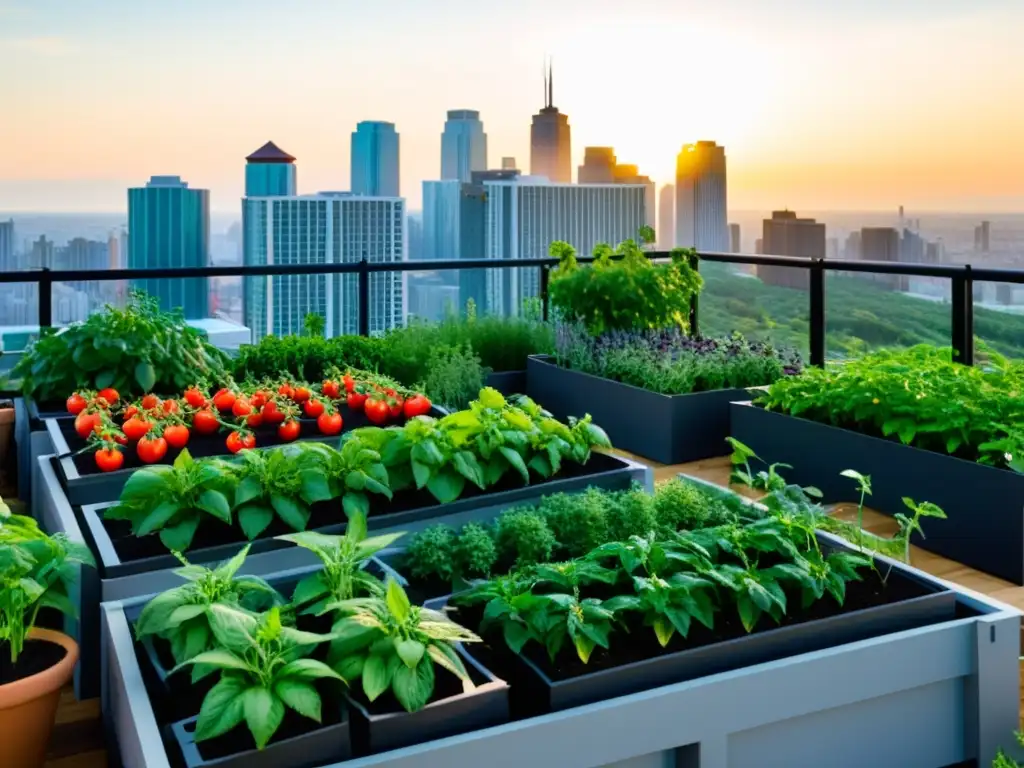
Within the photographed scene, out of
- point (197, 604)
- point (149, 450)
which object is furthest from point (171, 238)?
point (197, 604)

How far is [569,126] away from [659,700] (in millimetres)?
11670

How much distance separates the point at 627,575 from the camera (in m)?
2.32

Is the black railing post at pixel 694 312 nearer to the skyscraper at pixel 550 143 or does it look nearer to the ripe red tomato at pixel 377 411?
the ripe red tomato at pixel 377 411

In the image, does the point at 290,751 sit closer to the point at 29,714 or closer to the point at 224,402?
the point at 29,714

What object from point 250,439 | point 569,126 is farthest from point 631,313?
point 569,126

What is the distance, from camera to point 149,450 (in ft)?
11.5

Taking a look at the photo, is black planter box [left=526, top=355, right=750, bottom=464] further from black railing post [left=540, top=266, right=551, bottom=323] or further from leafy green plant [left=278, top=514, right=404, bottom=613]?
leafy green plant [left=278, top=514, right=404, bottom=613]

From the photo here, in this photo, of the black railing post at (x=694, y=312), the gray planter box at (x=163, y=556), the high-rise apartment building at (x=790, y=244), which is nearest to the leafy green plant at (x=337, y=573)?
the gray planter box at (x=163, y=556)

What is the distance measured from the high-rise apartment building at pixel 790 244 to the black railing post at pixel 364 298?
2443 mm

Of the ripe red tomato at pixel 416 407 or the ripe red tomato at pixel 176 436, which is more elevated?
the ripe red tomato at pixel 416 407

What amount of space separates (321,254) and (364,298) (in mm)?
908

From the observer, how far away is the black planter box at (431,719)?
5.95 ft

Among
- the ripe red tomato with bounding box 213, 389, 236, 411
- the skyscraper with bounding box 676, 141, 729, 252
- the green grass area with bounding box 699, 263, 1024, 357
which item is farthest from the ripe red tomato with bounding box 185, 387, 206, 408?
the skyscraper with bounding box 676, 141, 729, 252

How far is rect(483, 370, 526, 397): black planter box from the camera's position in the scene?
647 cm
